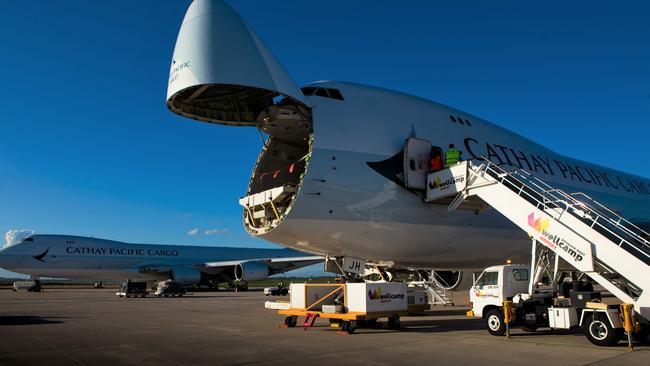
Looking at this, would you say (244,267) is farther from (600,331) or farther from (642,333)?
(642,333)

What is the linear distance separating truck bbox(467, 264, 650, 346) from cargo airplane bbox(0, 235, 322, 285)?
33450mm

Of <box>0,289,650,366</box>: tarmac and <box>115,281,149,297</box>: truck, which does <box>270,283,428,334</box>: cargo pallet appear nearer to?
<box>0,289,650,366</box>: tarmac

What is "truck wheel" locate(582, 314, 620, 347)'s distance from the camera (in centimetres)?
1045

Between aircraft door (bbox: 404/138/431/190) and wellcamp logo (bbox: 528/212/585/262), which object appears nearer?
wellcamp logo (bbox: 528/212/585/262)

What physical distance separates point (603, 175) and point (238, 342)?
678 inches

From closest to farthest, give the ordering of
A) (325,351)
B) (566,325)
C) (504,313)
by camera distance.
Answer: (325,351)
(566,325)
(504,313)

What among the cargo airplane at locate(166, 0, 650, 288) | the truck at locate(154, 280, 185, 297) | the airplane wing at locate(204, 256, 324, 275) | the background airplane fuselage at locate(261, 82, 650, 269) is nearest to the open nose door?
the cargo airplane at locate(166, 0, 650, 288)

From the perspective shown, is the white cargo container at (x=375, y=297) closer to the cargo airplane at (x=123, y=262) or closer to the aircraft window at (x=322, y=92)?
the aircraft window at (x=322, y=92)

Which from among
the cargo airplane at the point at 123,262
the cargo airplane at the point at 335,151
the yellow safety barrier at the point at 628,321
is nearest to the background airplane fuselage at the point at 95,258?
the cargo airplane at the point at 123,262

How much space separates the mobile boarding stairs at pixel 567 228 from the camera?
419 inches

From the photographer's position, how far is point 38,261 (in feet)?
148

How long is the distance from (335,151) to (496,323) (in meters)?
5.81

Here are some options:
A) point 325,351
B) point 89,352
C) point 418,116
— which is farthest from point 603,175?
point 89,352

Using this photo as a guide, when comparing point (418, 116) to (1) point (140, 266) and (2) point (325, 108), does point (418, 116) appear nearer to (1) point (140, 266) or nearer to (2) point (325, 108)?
(2) point (325, 108)
